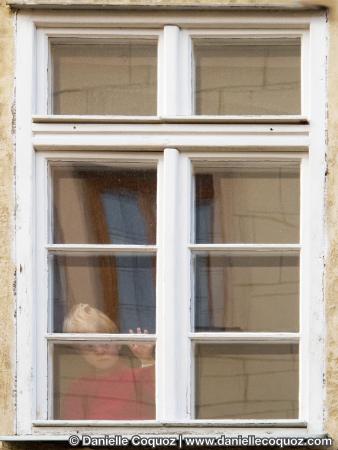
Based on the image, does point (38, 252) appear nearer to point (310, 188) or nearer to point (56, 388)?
point (56, 388)

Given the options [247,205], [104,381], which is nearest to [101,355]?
[104,381]

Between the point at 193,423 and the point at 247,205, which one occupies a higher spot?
the point at 247,205

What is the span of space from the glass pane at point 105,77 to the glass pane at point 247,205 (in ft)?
1.30

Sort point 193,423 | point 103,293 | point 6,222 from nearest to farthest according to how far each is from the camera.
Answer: point 193,423
point 6,222
point 103,293

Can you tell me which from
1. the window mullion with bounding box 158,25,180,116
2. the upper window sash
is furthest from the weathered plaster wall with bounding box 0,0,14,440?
the window mullion with bounding box 158,25,180,116

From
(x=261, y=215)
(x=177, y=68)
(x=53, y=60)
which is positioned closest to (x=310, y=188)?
(x=261, y=215)

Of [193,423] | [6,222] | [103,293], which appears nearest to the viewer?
[193,423]

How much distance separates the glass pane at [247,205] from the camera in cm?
688

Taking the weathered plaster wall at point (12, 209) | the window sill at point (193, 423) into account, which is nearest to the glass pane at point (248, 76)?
the weathered plaster wall at point (12, 209)

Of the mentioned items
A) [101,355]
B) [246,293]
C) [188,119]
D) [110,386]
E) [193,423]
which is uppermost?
[188,119]

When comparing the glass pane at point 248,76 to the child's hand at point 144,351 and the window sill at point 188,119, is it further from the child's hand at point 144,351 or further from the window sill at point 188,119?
Result: the child's hand at point 144,351

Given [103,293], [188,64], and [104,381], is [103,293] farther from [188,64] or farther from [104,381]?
[188,64]

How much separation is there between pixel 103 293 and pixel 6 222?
1.56ft

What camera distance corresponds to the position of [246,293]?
6867 millimetres
